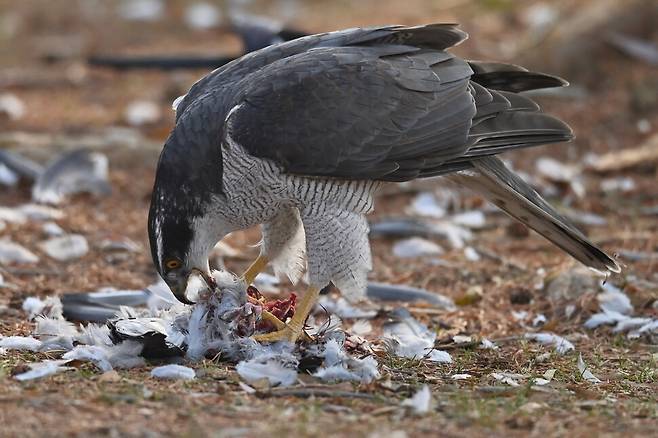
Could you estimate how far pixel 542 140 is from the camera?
584 cm

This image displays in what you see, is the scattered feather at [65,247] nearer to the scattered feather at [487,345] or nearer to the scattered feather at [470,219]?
the scattered feather at [470,219]

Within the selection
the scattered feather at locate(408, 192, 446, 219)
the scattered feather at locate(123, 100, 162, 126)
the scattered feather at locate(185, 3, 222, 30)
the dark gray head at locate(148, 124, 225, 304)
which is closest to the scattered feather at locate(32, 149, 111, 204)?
the scattered feather at locate(123, 100, 162, 126)

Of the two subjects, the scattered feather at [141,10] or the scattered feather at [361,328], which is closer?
the scattered feather at [361,328]

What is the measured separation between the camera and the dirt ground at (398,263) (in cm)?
427

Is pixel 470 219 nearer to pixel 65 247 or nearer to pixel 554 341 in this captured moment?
pixel 554 341

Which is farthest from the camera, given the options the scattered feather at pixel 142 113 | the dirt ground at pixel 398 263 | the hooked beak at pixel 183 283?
the scattered feather at pixel 142 113

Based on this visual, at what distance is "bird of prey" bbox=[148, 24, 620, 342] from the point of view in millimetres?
5352

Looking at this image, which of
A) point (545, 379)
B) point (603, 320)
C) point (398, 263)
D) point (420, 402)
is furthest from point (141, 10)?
point (420, 402)

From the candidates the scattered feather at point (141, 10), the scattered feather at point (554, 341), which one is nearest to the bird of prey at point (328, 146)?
the scattered feather at point (554, 341)

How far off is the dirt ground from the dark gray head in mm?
662

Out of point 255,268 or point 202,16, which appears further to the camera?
point 202,16

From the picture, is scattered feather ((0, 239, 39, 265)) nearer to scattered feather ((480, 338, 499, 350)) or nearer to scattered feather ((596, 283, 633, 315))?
scattered feather ((480, 338, 499, 350))

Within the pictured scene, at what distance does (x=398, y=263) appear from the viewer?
7.71 metres

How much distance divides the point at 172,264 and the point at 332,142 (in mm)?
964
